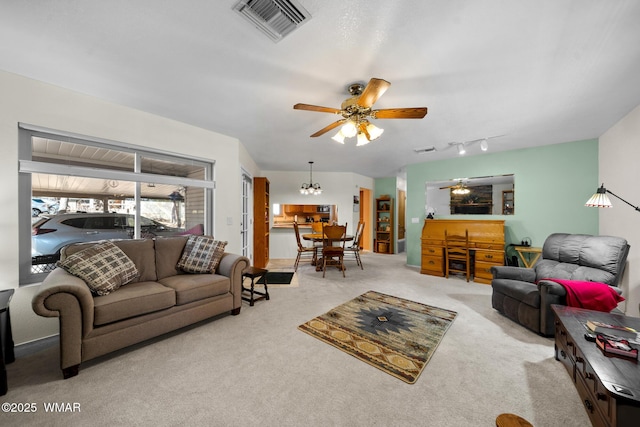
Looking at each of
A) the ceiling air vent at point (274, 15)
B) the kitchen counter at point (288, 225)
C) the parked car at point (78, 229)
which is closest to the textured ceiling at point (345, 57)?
the ceiling air vent at point (274, 15)

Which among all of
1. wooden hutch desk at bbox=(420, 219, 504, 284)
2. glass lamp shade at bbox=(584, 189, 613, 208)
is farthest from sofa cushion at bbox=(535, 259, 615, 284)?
wooden hutch desk at bbox=(420, 219, 504, 284)

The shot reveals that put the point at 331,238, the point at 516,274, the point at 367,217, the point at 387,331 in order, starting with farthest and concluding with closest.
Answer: the point at 367,217
the point at 331,238
the point at 516,274
the point at 387,331

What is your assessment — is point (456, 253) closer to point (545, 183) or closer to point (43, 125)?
point (545, 183)

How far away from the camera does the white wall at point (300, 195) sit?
6.55 m

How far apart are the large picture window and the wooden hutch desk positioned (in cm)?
436

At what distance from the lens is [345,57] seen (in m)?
1.81

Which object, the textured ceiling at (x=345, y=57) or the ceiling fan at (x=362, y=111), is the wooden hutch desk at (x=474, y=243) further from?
the ceiling fan at (x=362, y=111)

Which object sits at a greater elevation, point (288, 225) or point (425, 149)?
point (425, 149)

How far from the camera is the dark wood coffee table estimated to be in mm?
1072

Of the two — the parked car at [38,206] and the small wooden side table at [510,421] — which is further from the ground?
the parked car at [38,206]

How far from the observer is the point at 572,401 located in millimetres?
1530

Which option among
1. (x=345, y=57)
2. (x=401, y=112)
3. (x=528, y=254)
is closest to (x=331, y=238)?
(x=401, y=112)

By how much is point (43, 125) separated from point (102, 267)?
5.08ft

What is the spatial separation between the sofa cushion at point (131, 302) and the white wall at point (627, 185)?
5.14m
